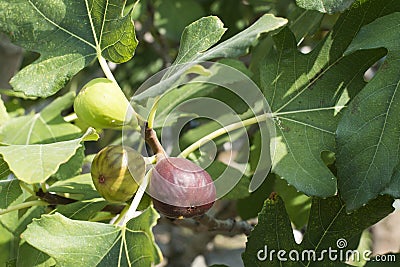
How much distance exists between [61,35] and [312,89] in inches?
20.3

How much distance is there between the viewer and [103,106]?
1188mm

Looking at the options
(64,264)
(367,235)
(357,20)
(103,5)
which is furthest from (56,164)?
(367,235)

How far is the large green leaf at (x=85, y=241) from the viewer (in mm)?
1157

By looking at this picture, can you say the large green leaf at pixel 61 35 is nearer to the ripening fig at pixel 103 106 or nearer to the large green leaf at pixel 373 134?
the ripening fig at pixel 103 106

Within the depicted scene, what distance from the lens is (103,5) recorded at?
1336mm

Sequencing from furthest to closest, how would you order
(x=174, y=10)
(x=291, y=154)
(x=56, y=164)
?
(x=174, y=10)
(x=291, y=154)
(x=56, y=164)

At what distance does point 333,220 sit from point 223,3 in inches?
56.8

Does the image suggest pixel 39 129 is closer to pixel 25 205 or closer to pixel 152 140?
pixel 25 205

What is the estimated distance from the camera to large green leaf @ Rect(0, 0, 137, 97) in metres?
1.34

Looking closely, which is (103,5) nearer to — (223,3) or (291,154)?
(291,154)

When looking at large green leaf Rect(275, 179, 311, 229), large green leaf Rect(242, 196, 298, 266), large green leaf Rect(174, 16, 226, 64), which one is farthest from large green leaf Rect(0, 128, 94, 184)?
large green leaf Rect(275, 179, 311, 229)

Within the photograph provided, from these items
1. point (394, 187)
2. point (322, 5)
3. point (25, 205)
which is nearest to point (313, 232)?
point (394, 187)

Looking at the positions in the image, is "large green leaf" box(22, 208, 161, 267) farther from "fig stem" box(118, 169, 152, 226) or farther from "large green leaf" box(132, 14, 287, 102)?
"large green leaf" box(132, 14, 287, 102)

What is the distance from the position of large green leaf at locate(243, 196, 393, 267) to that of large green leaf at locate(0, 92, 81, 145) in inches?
22.7
